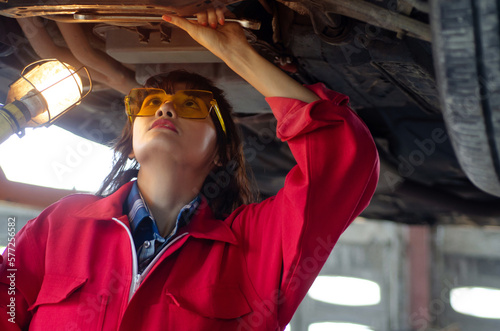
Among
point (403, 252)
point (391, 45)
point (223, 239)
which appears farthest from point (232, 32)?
point (403, 252)

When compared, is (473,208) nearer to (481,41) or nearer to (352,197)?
(352,197)

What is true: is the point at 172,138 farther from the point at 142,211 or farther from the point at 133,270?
the point at 133,270

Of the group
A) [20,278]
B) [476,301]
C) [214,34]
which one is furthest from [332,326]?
[214,34]

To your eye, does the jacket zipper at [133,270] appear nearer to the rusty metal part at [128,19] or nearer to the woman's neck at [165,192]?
the woman's neck at [165,192]

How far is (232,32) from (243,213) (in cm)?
39

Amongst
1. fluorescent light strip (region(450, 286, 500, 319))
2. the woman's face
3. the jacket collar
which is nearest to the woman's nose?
the woman's face

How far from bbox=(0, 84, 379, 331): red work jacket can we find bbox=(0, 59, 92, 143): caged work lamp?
0.79 feet

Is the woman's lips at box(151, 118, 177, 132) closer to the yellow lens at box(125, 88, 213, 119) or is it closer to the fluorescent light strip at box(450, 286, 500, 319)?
the yellow lens at box(125, 88, 213, 119)

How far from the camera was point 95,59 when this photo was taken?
124 cm

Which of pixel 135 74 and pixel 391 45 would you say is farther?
pixel 135 74

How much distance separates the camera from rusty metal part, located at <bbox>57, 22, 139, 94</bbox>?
1.17 meters

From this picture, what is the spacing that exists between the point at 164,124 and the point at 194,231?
240 mm

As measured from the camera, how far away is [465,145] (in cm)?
70

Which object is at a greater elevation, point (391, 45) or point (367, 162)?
point (391, 45)
